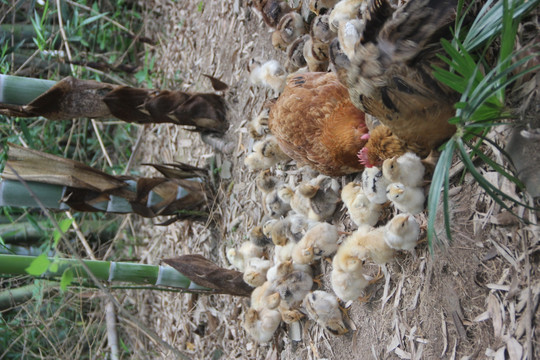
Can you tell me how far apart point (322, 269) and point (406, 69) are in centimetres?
118

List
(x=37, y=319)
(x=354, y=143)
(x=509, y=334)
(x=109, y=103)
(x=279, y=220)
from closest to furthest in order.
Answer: (x=509, y=334) → (x=354, y=143) → (x=279, y=220) → (x=109, y=103) → (x=37, y=319)

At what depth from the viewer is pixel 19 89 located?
2.50 meters

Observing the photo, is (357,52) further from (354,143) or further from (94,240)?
(94,240)

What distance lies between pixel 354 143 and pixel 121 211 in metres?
1.51

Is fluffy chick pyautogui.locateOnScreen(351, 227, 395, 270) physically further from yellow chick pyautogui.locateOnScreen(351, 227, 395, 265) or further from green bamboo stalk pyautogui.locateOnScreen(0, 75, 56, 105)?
green bamboo stalk pyautogui.locateOnScreen(0, 75, 56, 105)

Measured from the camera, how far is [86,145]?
499 centimetres

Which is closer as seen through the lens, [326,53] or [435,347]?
[435,347]

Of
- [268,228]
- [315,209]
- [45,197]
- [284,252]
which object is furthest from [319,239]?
[45,197]

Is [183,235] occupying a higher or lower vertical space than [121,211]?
lower

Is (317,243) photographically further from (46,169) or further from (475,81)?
(46,169)

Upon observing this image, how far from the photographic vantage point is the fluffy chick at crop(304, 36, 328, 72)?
2.25 m

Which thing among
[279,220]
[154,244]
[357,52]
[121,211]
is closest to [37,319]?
[154,244]

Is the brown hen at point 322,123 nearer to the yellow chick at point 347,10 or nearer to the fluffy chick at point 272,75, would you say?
the yellow chick at point 347,10

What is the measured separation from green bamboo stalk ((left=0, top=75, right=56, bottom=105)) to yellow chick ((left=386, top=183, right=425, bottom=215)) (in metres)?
1.86
